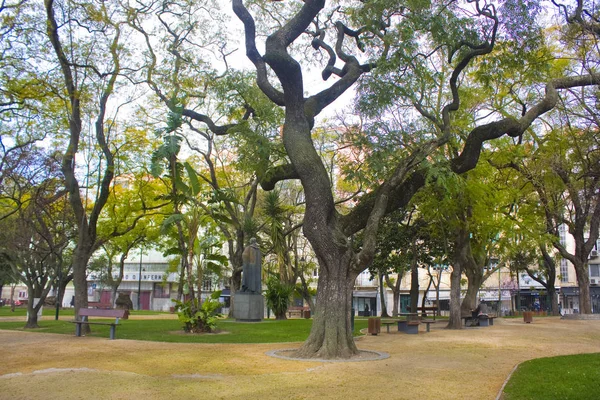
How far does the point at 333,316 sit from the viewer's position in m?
11.1

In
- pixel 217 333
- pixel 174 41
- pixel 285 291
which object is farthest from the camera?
pixel 285 291

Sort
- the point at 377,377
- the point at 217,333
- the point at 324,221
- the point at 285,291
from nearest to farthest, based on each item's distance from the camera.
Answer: the point at 377,377 → the point at 324,221 → the point at 217,333 → the point at 285,291

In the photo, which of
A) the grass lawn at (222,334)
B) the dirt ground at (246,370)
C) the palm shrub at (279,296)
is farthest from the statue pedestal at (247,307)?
the dirt ground at (246,370)

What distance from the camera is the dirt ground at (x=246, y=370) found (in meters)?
7.31

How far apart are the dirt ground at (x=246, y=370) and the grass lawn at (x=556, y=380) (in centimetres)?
32

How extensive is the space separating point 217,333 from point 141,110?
10.2 meters

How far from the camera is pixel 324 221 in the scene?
11.5m

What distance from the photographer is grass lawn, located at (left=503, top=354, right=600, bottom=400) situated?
6898mm

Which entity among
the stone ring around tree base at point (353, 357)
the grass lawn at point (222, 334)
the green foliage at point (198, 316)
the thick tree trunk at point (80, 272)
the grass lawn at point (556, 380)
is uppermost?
the thick tree trunk at point (80, 272)

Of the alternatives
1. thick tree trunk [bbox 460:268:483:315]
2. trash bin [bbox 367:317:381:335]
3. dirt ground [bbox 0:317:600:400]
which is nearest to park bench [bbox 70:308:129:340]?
dirt ground [bbox 0:317:600:400]

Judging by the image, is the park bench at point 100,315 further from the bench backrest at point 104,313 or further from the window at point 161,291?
the window at point 161,291

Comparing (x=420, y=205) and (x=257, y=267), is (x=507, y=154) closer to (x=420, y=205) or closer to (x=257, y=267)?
(x=420, y=205)

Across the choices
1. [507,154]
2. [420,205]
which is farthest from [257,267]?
[507,154]

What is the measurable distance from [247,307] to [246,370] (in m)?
12.8
